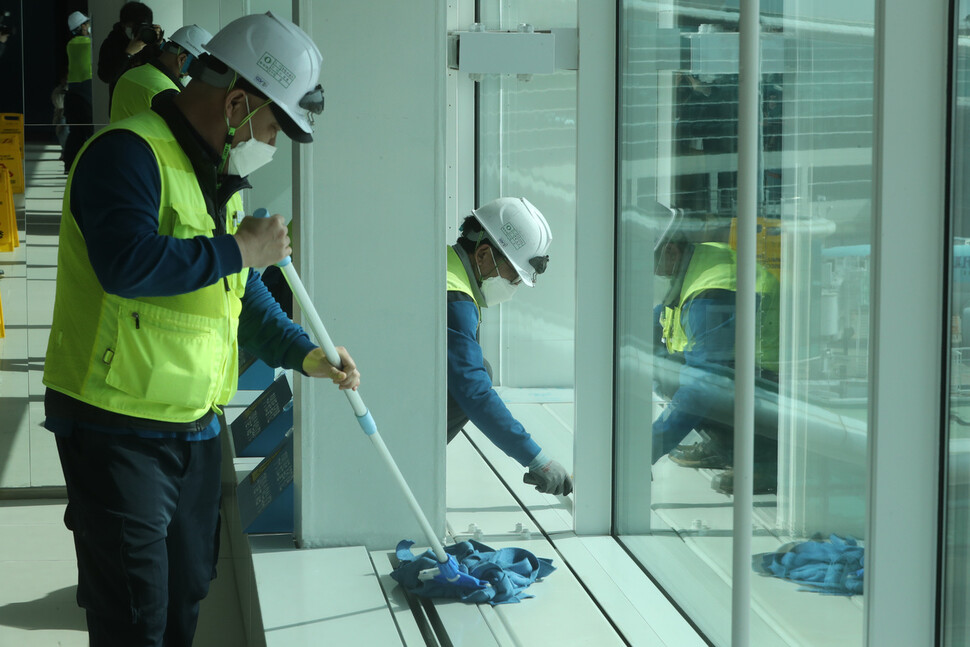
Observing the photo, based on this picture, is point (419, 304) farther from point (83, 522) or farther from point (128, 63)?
point (128, 63)

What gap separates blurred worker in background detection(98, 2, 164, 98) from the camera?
250 inches

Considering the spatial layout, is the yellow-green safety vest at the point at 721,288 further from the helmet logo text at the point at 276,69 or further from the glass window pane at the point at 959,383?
the helmet logo text at the point at 276,69

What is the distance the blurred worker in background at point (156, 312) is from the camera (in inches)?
89.0

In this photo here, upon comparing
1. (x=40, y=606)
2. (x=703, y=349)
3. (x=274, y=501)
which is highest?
(x=703, y=349)

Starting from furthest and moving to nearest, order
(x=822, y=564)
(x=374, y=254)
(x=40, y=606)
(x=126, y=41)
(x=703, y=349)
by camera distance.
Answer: (x=126, y=41), (x=40, y=606), (x=374, y=254), (x=703, y=349), (x=822, y=564)

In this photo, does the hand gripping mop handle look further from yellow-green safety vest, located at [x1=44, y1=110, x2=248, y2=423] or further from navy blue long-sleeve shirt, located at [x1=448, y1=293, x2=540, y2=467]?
yellow-green safety vest, located at [x1=44, y1=110, x2=248, y2=423]

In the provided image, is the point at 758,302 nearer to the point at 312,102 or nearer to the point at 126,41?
the point at 312,102

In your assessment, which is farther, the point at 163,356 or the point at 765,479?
the point at 765,479

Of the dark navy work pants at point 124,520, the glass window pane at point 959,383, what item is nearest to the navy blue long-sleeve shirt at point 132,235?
the dark navy work pants at point 124,520

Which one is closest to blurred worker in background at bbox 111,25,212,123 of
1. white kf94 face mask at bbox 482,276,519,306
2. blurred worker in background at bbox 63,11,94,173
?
blurred worker in background at bbox 63,11,94,173

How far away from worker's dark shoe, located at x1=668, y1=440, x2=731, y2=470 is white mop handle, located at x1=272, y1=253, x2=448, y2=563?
78 cm

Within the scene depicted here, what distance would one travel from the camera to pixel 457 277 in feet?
12.5

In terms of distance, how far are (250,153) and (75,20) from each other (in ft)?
14.4

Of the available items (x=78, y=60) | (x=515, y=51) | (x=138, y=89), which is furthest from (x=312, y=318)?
(x=78, y=60)
